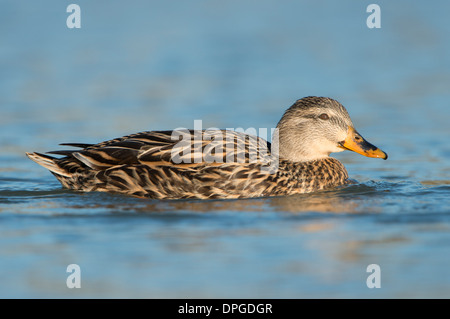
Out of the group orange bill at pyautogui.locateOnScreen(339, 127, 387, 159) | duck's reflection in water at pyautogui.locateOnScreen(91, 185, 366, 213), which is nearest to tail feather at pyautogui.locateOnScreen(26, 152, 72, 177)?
duck's reflection in water at pyautogui.locateOnScreen(91, 185, 366, 213)

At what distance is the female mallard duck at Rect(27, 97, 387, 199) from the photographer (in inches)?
412

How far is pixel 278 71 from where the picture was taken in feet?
57.5

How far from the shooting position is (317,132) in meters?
11.2

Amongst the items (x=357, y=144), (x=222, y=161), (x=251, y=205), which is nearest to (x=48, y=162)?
(x=222, y=161)

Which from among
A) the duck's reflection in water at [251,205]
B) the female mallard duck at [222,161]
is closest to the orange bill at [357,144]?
the female mallard duck at [222,161]

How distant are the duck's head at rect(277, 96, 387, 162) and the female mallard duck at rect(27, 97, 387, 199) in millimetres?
14

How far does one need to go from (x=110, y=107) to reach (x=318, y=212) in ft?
23.2

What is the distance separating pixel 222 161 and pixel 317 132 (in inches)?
Result: 59.4

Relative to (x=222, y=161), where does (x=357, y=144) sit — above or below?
above

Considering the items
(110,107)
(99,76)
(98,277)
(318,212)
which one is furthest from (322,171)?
(99,76)

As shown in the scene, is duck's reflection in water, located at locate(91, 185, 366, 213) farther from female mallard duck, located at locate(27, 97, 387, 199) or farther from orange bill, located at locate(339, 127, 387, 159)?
orange bill, located at locate(339, 127, 387, 159)

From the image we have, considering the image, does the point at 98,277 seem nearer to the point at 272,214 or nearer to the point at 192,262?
the point at 192,262

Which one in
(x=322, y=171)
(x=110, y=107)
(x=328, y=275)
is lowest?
(x=328, y=275)

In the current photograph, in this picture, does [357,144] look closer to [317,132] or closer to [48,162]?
[317,132]
